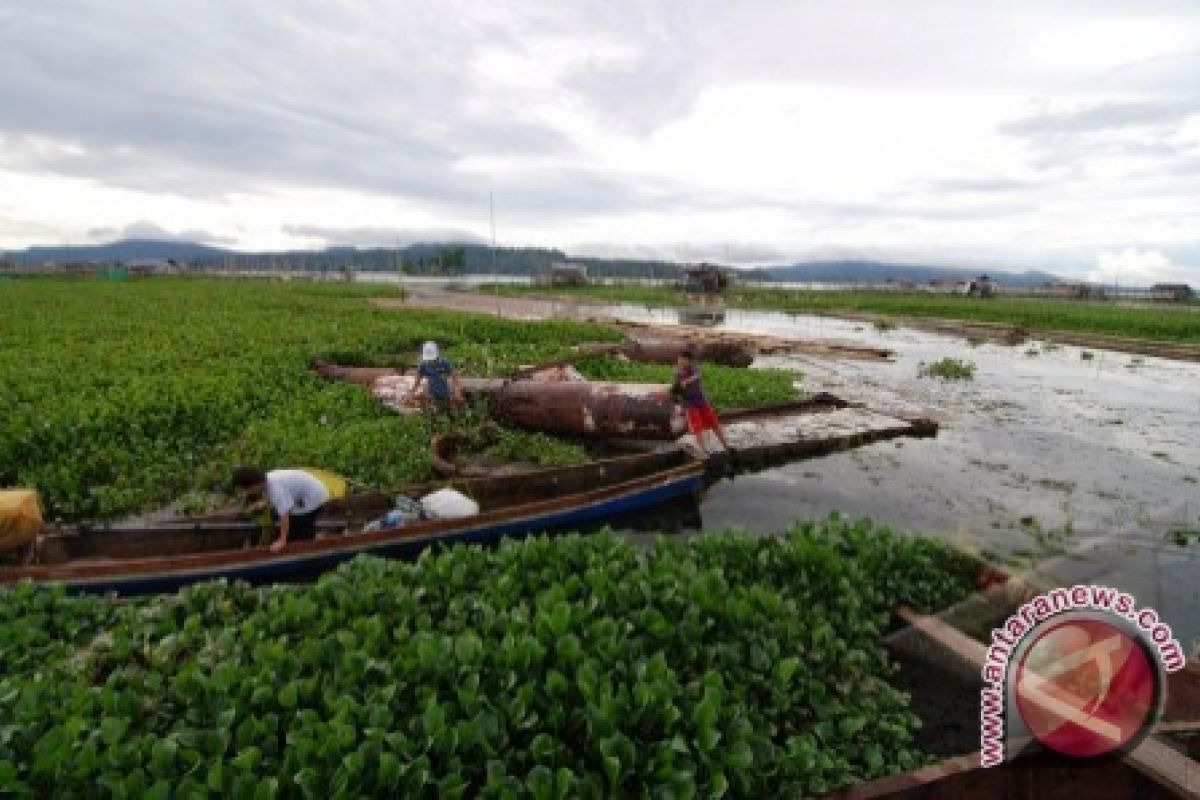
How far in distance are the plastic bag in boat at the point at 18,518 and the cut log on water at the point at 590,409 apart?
26.2 feet

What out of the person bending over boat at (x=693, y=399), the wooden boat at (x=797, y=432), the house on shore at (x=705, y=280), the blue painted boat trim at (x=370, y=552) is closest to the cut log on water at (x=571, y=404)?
the person bending over boat at (x=693, y=399)

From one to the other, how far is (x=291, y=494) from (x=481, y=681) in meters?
4.80

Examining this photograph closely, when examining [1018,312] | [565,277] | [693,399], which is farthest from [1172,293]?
[693,399]

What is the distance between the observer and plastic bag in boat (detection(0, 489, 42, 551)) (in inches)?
304

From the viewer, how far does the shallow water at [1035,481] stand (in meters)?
10.1

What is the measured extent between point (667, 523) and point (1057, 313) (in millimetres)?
44324

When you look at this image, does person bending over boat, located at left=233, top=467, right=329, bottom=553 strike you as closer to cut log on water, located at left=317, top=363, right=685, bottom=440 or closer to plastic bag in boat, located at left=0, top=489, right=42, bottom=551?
plastic bag in boat, located at left=0, top=489, right=42, bottom=551

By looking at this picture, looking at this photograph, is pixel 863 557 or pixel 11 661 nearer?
pixel 11 661

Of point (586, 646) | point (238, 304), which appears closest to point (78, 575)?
point (586, 646)

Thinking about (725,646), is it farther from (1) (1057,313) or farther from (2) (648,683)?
(1) (1057,313)

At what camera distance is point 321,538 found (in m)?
8.20

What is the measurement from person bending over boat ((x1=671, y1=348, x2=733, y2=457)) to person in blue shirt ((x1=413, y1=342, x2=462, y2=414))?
4.55 m

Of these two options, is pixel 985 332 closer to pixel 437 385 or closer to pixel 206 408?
pixel 437 385

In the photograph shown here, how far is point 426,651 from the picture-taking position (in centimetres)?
450
